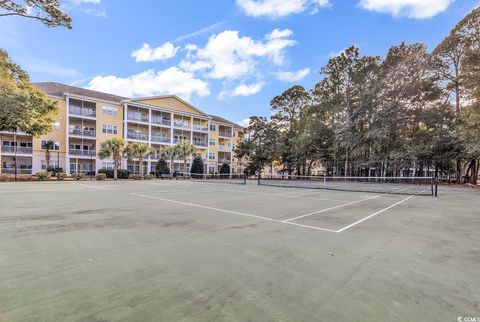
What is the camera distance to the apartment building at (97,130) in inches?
1453

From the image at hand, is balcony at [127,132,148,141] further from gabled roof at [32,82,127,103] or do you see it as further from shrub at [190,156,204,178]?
shrub at [190,156,204,178]

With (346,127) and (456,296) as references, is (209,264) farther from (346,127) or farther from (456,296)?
(346,127)

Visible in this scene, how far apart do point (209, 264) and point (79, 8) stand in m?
13.6

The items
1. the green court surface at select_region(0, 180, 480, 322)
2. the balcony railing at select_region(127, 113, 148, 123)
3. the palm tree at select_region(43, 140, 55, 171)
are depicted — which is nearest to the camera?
the green court surface at select_region(0, 180, 480, 322)

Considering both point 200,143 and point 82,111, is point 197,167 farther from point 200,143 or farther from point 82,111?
point 82,111

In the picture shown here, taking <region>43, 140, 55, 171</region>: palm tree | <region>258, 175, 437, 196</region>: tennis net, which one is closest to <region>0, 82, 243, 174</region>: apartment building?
<region>43, 140, 55, 171</region>: palm tree

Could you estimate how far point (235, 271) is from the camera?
358 centimetres

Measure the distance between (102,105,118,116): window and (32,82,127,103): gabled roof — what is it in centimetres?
130

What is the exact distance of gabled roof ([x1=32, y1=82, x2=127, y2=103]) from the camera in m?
39.3

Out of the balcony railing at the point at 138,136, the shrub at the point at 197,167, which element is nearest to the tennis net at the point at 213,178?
the shrub at the point at 197,167

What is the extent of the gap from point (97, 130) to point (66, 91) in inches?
296

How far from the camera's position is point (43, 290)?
2936 mm

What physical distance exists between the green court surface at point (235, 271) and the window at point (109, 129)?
39490mm

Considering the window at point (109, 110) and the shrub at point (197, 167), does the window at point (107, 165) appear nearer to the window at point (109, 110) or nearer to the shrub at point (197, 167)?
the window at point (109, 110)
